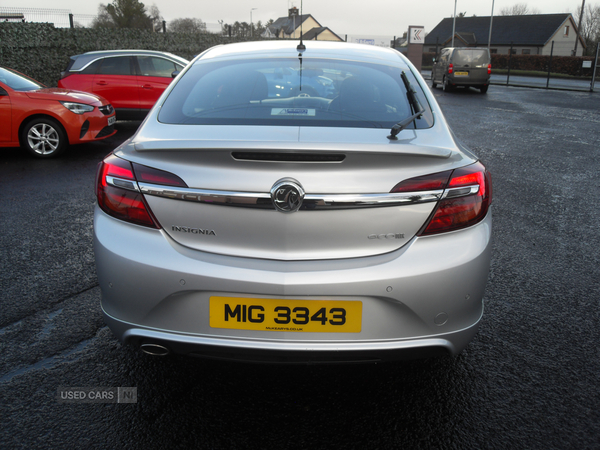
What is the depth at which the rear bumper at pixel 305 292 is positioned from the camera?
1.99 m

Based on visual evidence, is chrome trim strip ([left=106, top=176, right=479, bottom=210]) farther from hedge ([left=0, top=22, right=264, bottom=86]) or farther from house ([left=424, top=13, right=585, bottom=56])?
house ([left=424, top=13, right=585, bottom=56])

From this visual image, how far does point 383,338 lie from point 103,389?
1368 millimetres

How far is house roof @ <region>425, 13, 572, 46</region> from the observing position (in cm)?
7088

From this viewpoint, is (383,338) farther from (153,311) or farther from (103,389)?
(103,389)

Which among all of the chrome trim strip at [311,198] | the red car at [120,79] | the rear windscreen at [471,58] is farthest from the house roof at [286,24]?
the chrome trim strip at [311,198]

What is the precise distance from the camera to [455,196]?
83.4 inches

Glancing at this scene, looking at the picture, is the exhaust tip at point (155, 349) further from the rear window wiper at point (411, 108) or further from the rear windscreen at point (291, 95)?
the rear window wiper at point (411, 108)

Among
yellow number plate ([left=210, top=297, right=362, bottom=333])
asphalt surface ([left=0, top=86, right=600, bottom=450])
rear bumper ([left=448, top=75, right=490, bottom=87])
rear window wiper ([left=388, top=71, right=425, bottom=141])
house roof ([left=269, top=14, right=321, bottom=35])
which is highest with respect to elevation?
house roof ([left=269, top=14, right=321, bottom=35])

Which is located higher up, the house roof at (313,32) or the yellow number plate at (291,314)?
the house roof at (313,32)

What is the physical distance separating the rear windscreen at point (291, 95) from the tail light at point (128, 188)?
395 mm

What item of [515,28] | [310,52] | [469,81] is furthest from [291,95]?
[515,28]

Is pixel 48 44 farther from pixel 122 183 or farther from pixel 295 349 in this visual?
pixel 295 349

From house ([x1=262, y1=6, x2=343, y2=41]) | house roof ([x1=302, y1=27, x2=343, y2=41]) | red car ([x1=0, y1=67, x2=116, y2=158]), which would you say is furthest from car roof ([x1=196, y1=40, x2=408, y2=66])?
house roof ([x1=302, y1=27, x2=343, y2=41])

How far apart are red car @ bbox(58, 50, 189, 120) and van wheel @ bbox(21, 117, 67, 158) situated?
120 inches
